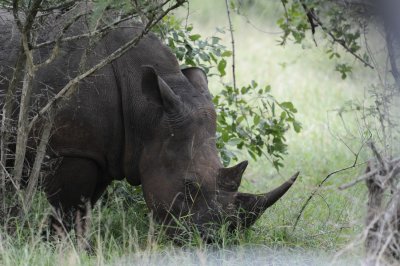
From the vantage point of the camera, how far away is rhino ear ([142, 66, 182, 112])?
6.86 metres

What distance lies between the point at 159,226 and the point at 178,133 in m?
0.71

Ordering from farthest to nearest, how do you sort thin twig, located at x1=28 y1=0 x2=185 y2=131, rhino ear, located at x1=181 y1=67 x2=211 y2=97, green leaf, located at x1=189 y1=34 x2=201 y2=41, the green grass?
green leaf, located at x1=189 y1=34 x2=201 y2=41 < rhino ear, located at x1=181 y1=67 x2=211 y2=97 < thin twig, located at x1=28 y1=0 x2=185 y2=131 < the green grass

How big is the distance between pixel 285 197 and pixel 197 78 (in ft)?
6.25

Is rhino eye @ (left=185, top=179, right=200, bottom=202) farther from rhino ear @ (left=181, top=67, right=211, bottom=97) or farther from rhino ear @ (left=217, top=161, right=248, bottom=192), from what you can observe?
rhino ear @ (left=181, top=67, right=211, bottom=97)

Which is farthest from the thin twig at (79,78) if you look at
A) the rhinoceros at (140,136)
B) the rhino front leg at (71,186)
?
the rhino front leg at (71,186)

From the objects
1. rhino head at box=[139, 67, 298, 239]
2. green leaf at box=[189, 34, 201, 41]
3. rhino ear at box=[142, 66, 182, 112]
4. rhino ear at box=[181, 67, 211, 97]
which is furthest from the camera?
green leaf at box=[189, 34, 201, 41]

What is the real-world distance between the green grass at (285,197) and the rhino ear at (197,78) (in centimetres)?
49

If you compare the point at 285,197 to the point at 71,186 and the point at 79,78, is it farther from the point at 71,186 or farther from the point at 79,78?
the point at 79,78

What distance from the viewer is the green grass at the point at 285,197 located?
5.91m

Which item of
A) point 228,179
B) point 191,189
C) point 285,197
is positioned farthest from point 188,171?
point 285,197

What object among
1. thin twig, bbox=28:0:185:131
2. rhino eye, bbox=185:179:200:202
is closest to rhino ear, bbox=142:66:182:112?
thin twig, bbox=28:0:185:131

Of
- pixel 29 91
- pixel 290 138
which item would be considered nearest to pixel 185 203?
pixel 29 91

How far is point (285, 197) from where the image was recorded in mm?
8719

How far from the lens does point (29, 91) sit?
645 centimetres
